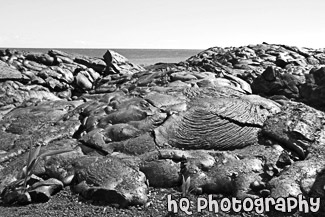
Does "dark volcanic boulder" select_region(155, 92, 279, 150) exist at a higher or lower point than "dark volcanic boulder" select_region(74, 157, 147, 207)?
higher

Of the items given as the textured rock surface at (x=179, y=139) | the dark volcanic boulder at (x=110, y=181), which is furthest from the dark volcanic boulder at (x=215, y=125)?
the dark volcanic boulder at (x=110, y=181)

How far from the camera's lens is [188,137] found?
22.5 feet

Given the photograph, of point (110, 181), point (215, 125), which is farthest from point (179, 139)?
point (110, 181)

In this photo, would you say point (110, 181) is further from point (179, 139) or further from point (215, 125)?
point (215, 125)

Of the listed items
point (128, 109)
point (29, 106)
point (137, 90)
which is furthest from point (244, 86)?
point (29, 106)

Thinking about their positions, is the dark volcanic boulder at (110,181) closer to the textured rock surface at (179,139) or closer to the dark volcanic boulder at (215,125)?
the textured rock surface at (179,139)

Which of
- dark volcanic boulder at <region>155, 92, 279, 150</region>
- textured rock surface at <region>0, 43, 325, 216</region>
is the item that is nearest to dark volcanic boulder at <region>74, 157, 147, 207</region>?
textured rock surface at <region>0, 43, 325, 216</region>

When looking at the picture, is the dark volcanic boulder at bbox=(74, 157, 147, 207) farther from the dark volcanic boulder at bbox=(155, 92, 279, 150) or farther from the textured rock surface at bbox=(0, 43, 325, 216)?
the dark volcanic boulder at bbox=(155, 92, 279, 150)

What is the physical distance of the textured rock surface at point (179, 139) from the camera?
5.81 metres

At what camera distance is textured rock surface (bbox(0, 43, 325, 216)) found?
581 cm

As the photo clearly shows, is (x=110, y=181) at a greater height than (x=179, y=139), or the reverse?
(x=179, y=139)

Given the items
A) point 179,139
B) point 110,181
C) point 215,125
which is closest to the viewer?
point 110,181

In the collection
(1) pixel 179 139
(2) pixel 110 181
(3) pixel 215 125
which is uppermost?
(3) pixel 215 125

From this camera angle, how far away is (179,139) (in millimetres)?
6852
